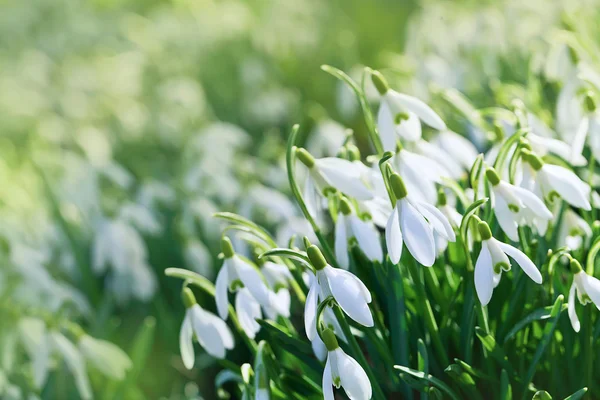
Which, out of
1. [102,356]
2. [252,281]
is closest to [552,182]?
[252,281]

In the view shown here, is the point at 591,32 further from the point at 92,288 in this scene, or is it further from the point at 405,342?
the point at 92,288

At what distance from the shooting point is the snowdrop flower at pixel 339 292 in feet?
3.57

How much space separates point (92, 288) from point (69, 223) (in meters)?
0.28

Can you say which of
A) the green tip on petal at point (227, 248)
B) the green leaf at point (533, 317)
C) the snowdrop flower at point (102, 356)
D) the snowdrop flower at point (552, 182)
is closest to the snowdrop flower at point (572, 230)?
the snowdrop flower at point (552, 182)

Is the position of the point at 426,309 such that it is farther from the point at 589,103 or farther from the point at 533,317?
the point at 589,103

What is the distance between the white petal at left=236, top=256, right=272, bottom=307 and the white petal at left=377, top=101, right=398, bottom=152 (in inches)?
13.4

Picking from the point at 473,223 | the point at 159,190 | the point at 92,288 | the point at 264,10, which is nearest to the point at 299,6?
the point at 264,10

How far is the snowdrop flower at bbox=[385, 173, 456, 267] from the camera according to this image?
1.09 metres

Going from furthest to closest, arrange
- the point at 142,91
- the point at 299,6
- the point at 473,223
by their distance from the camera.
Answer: the point at 299,6 < the point at 142,91 < the point at 473,223

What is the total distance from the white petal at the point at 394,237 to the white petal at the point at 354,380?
0.17m

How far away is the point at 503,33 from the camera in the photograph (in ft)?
9.05

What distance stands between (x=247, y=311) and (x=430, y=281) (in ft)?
1.14

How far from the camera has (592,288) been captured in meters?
1.13

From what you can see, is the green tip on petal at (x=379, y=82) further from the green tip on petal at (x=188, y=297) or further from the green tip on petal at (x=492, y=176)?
the green tip on petal at (x=188, y=297)
